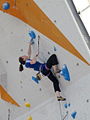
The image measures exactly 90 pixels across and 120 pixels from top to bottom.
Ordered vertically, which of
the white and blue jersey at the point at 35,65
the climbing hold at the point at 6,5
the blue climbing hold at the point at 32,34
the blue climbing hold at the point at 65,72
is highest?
the climbing hold at the point at 6,5

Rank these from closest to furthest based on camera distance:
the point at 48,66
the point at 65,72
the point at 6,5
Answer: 1. the point at 65,72
2. the point at 48,66
3. the point at 6,5

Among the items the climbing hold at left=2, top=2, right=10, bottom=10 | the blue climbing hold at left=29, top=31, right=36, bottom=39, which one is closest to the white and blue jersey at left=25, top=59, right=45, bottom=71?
the blue climbing hold at left=29, top=31, right=36, bottom=39

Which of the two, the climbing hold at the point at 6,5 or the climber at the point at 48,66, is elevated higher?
the climbing hold at the point at 6,5

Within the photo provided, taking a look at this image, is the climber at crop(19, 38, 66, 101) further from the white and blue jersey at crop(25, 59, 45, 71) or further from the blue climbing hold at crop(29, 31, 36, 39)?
the blue climbing hold at crop(29, 31, 36, 39)

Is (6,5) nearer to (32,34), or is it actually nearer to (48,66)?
(32,34)

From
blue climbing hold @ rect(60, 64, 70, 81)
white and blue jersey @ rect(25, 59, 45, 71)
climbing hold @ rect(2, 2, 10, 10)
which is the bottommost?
blue climbing hold @ rect(60, 64, 70, 81)

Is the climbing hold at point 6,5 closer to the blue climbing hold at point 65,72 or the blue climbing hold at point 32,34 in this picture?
the blue climbing hold at point 32,34

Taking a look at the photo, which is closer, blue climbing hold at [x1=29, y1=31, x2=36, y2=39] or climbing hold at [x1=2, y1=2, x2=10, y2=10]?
blue climbing hold at [x1=29, y1=31, x2=36, y2=39]

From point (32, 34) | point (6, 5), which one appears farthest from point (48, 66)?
point (6, 5)

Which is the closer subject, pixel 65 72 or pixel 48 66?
pixel 65 72

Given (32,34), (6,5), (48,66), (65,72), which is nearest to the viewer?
(65,72)

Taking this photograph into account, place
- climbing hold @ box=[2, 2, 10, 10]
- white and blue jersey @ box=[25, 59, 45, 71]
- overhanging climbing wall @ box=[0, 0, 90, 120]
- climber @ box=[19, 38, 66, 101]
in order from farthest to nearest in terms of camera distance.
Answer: climbing hold @ box=[2, 2, 10, 10]
white and blue jersey @ box=[25, 59, 45, 71]
climber @ box=[19, 38, 66, 101]
overhanging climbing wall @ box=[0, 0, 90, 120]

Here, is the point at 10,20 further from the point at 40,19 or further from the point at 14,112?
the point at 14,112

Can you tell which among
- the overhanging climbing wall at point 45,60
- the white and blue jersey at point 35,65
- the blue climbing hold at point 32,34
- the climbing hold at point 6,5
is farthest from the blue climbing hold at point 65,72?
the climbing hold at point 6,5
